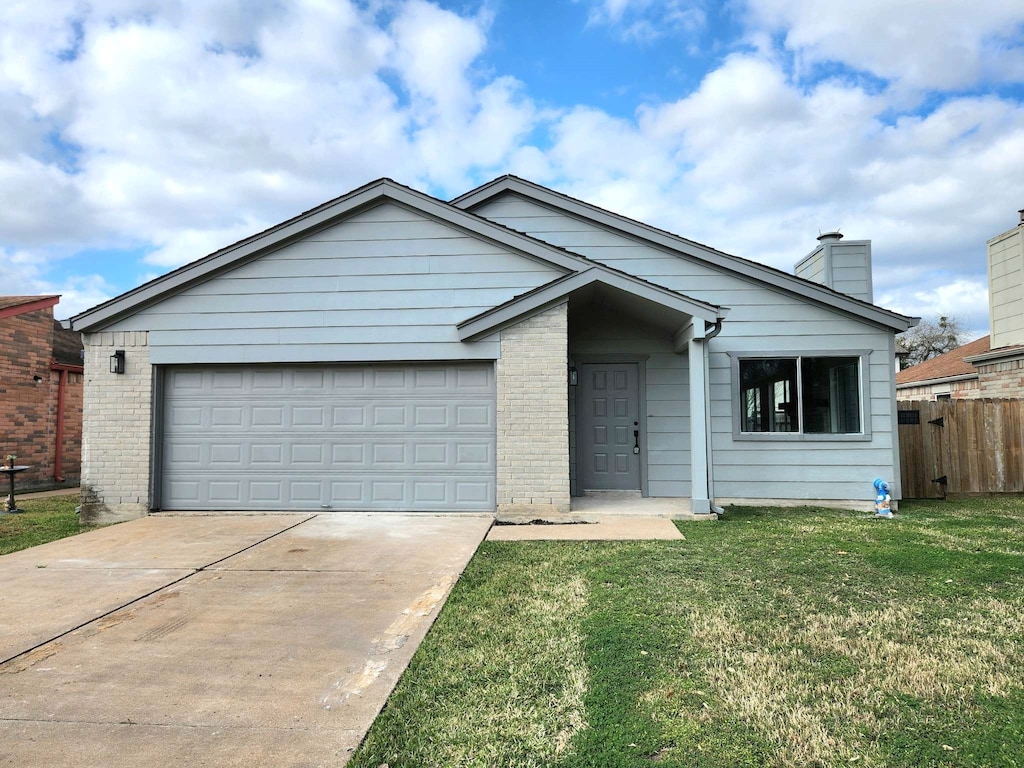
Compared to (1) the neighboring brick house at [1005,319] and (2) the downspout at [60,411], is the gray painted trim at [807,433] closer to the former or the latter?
(1) the neighboring brick house at [1005,319]

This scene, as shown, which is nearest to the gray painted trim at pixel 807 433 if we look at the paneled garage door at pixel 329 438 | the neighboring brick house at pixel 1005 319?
the paneled garage door at pixel 329 438

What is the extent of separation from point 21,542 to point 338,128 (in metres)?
12.1

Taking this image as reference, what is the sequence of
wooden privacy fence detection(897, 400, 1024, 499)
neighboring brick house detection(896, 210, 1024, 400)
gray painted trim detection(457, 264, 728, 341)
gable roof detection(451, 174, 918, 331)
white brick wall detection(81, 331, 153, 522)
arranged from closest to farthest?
gray painted trim detection(457, 264, 728, 341)
white brick wall detection(81, 331, 153, 522)
gable roof detection(451, 174, 918, 331)
wooden privacy fence detection(897, 400, 1024, 499)
neighboring brick house detection(896, 210, 1024, 400)

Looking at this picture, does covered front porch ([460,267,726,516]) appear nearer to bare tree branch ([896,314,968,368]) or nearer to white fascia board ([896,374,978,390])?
white fascia board ([896,374,978,390])

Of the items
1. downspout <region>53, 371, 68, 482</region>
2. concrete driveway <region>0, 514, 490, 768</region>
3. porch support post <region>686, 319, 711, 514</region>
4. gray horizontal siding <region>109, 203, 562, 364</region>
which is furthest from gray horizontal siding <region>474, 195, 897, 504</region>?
downspout <region>53, 371, 68, 482</region>

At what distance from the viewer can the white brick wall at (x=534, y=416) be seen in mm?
8672

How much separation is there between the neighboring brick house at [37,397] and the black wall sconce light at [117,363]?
6.15 metres

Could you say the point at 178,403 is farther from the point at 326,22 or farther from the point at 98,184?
the point at 98,184

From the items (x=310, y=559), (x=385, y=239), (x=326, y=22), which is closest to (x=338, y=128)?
(x=326, y=22)

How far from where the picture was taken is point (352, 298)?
30.2 ft

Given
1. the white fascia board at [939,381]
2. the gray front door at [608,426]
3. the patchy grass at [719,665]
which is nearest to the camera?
the patchy grass at [719,665]

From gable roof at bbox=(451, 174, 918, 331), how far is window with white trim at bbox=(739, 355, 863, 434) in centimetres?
83

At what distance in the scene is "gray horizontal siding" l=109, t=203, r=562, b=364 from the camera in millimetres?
9086

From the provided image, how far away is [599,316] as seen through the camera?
1049cm
